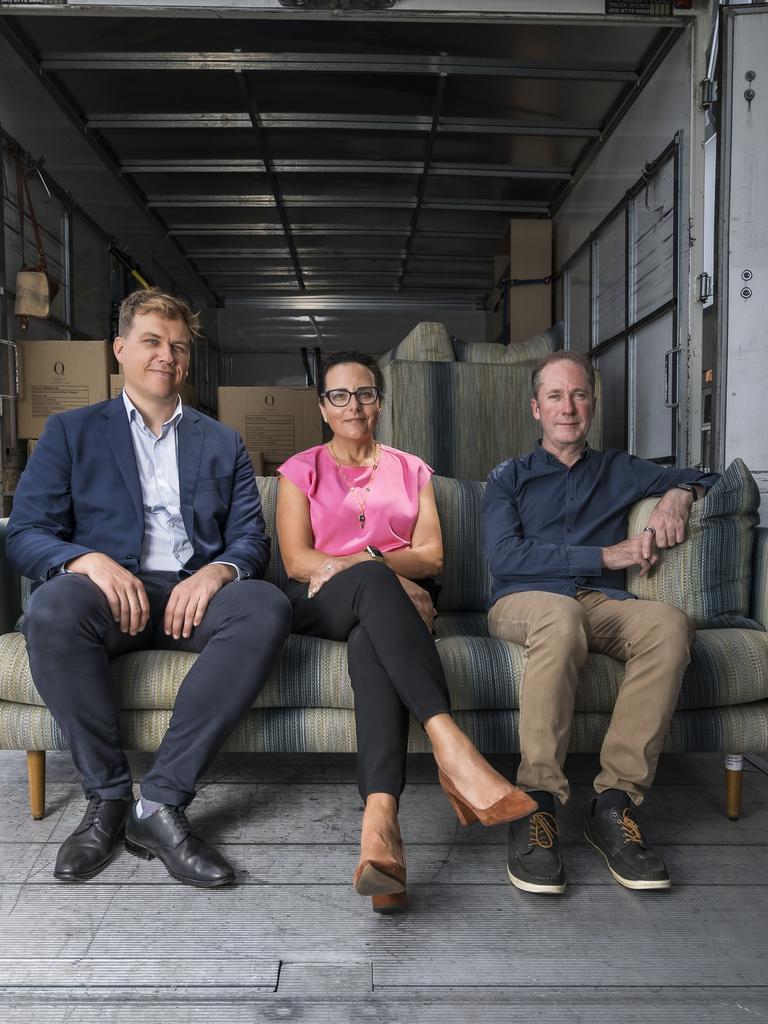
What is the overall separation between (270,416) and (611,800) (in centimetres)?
374

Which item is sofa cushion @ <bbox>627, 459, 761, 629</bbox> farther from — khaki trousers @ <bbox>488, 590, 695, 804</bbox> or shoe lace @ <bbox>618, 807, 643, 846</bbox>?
shoe lace @ <bbox>618, 807, 643, 846</bbox>

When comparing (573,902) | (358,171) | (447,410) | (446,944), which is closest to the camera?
(446,944)

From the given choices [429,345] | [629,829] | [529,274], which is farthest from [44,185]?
[629,829]

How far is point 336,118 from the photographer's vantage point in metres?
4.92

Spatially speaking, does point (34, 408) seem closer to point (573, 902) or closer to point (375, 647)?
point (375, 647)

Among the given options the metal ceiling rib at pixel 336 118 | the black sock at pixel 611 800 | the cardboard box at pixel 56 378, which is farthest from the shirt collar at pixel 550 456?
the cardboard box at pixel 56 378

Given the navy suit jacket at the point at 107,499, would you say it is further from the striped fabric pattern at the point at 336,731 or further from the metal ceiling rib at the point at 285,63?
the metal ceiling rib at the point at 285,63

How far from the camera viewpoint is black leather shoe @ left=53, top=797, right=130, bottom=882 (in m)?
1.61

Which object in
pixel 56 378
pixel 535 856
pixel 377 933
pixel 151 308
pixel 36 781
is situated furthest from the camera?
pixel 56 378

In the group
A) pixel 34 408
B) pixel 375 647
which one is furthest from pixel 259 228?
pixel 375 647

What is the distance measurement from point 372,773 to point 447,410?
2.29 meters

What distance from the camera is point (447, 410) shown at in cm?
364

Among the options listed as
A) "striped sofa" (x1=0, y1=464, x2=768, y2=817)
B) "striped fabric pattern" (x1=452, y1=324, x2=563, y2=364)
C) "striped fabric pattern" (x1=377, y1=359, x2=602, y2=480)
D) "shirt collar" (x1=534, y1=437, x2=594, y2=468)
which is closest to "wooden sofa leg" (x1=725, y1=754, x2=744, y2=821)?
"striped sofa" (x1=0, y1=464, x2=768, y2=817)

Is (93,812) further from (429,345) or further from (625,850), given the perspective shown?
(429,345)
